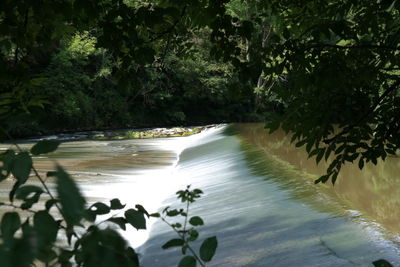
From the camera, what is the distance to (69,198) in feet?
1.29

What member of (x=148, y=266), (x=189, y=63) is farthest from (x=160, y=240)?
(x=189, y=63)

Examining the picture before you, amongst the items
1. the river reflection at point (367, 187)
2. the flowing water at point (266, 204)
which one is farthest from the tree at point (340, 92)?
the river reflection at point (367, 187)

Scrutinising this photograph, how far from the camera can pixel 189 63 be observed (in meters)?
30.5

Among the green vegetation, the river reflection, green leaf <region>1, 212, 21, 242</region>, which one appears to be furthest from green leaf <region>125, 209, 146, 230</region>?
the green vegetation

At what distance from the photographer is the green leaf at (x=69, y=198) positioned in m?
0.40

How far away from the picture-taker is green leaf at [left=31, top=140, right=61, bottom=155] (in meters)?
0.67

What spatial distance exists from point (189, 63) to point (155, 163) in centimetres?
1897

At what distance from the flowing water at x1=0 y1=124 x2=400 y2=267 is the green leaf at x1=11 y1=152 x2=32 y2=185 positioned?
3.99 metres

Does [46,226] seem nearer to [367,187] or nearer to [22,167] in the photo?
[22,167]

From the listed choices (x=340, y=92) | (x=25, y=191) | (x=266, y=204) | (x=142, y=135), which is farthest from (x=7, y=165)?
(x=142, y=135)

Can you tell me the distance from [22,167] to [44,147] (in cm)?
8

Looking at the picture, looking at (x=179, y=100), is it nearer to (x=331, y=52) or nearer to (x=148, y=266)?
(x=148, y=266)

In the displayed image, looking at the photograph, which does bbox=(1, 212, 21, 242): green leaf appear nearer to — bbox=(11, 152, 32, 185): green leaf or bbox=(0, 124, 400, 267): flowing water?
bbox=(11, 152, 32, 185): green leaf

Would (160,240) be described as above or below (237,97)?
below
